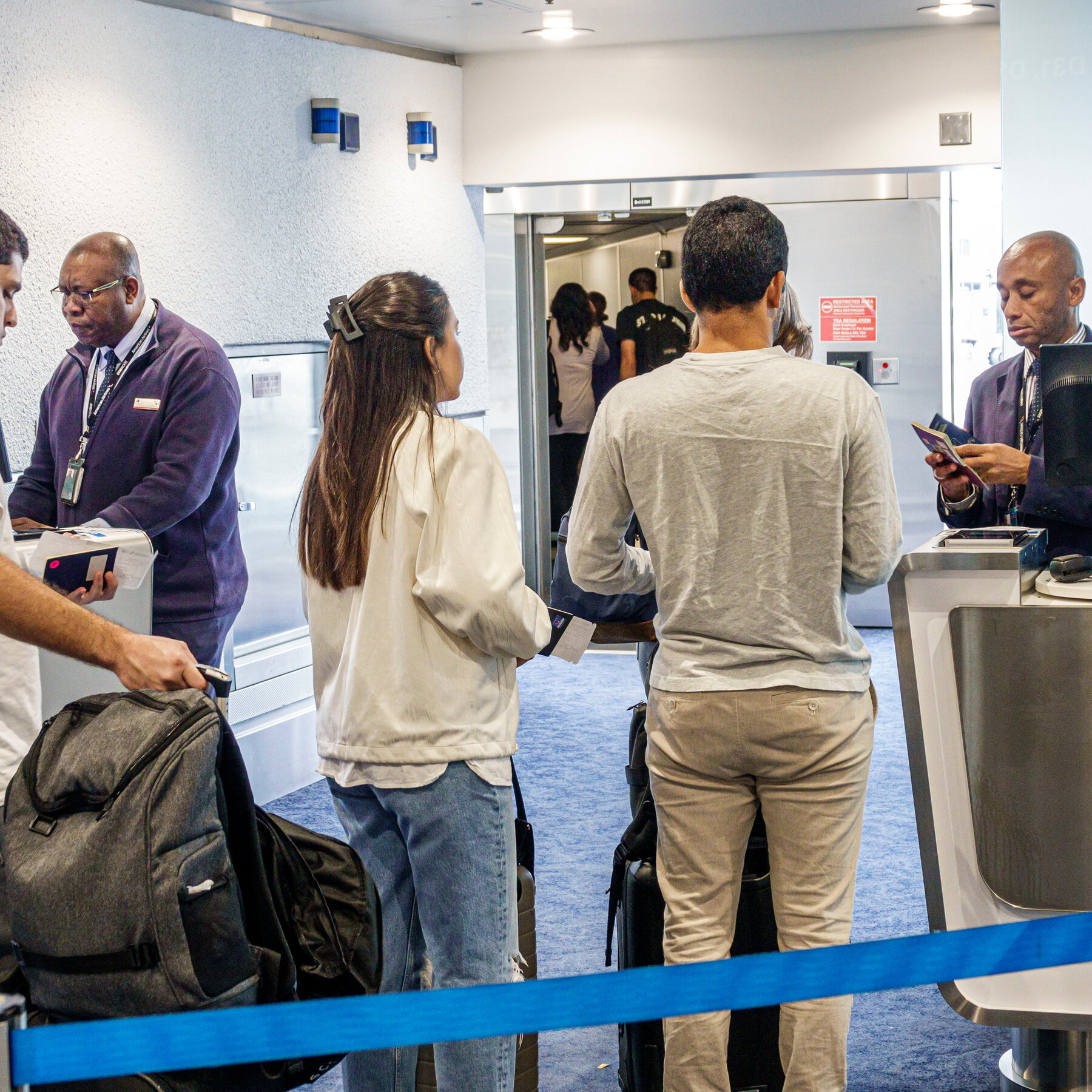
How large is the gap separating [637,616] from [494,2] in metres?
3.34

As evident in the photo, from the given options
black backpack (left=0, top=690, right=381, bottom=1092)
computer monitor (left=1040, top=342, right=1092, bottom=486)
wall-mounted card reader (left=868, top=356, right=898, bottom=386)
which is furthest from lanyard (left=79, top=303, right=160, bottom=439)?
wall-mounted card reader (left=868, top=356, right=898, bottom=386)

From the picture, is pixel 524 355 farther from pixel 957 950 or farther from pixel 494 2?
pixel 957 950

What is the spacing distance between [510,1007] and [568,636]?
1107mm

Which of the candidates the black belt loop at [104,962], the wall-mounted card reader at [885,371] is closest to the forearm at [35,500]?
the black belt loop at [104,962]

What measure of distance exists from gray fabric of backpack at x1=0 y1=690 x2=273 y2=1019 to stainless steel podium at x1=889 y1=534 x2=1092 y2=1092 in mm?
1330

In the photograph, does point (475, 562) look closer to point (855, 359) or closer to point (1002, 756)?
point (1002, 756)

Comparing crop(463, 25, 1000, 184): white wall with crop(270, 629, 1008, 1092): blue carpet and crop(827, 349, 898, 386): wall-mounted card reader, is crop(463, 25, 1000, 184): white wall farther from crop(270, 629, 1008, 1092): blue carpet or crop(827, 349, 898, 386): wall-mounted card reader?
crop(270, 629, 1008, 1092): blue carpet

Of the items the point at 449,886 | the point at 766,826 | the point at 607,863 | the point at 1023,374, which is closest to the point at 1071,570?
the point at 766,826

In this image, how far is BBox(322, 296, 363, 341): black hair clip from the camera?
2082 millimetres

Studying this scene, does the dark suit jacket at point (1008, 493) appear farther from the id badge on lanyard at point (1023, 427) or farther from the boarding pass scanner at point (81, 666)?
the boarding pass scanner at point (81, 666)

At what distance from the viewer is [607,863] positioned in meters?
4.14

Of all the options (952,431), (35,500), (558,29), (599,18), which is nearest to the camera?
(952,431)

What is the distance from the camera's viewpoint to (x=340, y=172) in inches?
216

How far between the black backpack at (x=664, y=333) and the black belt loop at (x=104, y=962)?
565 cm
